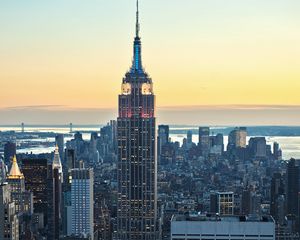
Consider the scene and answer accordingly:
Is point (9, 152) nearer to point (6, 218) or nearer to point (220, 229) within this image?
point (6, 218)

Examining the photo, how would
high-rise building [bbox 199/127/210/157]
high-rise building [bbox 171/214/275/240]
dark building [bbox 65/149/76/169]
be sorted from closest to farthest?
1. high-rise building [bbox 171/214/275/240]
2. dark building [bbox 65/149/76/169]
3. high-rise building [bbox 199/127/210/157]

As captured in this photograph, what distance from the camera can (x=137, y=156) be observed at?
38.4 m

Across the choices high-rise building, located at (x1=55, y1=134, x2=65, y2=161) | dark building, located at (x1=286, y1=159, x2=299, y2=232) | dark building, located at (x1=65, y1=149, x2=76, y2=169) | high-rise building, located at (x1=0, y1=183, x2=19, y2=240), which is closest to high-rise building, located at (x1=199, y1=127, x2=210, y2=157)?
dark building, located at (x1=65, y1=149, x2=76, y2=169)

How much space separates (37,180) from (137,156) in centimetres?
868

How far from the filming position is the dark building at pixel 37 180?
4102 cm

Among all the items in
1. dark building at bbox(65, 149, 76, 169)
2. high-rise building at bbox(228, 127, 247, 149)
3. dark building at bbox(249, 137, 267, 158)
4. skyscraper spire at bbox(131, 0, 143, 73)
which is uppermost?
skyscraper spire at bbox(131, 0, 143, 73)

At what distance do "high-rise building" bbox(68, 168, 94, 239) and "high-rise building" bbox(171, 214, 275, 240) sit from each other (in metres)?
25.2

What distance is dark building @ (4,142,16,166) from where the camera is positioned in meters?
48.1

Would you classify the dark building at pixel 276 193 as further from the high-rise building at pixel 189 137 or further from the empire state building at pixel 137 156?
the high-rise building at pixel 189 137

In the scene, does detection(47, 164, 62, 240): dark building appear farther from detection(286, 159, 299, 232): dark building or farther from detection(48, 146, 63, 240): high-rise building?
detection(286, 159, 299, 232): dark building

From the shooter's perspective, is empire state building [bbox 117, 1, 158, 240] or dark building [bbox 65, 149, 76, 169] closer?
empire state building [bbox 117, 1, 158, 240]

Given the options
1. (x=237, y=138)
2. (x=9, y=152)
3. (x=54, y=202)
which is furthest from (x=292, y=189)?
(x=9, y=152)

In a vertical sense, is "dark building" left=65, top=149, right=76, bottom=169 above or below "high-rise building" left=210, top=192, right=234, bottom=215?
above

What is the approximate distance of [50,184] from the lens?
43.2 m
